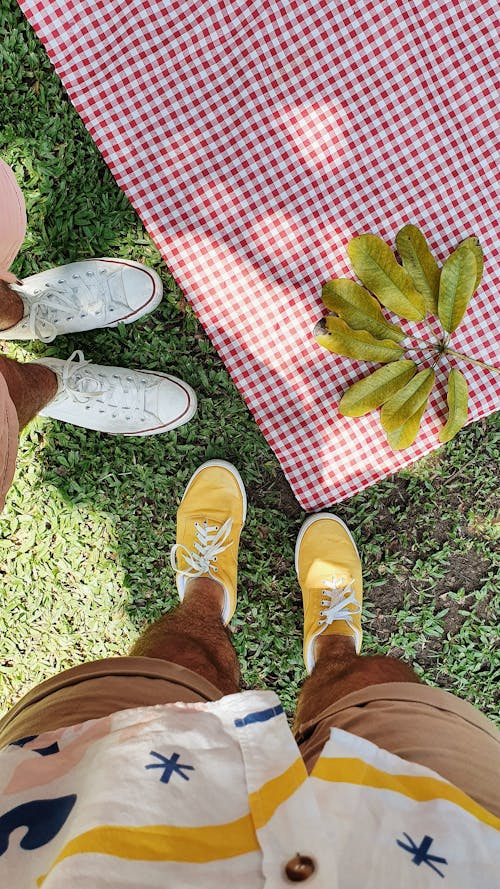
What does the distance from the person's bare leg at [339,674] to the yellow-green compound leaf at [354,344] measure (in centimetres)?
83

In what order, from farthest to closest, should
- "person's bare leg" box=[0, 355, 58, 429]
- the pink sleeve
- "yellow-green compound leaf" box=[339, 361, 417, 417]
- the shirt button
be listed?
"yellow-green compound leaf" box=[339, 361, 417, 417], "person's bare leg" box=[0, 355, 58, 429], the pink sleeve, the shirt button

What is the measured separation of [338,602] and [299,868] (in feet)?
3.77

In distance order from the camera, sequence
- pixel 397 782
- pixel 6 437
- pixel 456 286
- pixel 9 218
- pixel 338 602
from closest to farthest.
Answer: pixel 397 782, pixel 6 437, pixel 9 218, pixel 456 286, pixel 338 602

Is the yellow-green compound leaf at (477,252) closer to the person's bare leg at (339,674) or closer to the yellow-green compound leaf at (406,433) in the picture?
the yellow-green compound leaf at (406,433)

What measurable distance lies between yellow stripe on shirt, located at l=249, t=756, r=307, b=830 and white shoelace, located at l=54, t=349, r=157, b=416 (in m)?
1.28

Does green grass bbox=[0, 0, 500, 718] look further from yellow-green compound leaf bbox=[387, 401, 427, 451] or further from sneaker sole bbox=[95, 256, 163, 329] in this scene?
yellow-green compound leaf bbox=[387, 401, 427, 451]

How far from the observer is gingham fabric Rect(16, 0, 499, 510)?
168 cm

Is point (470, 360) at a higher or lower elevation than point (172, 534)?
higher

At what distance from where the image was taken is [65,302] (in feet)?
6.25

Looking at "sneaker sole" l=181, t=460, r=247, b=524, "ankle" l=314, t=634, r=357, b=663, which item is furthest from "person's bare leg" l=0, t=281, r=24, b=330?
"ankle" l=314, t=634, r=357, b=663

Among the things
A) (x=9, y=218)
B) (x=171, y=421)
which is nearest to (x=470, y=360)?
(x=171, y=421)

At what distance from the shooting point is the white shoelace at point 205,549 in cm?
193

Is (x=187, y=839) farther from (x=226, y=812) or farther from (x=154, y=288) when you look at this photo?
(x=154, y=288)

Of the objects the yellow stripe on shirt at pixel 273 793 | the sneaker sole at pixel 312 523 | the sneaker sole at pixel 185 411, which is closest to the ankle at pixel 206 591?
the sneaker sole at pixel 312 523
